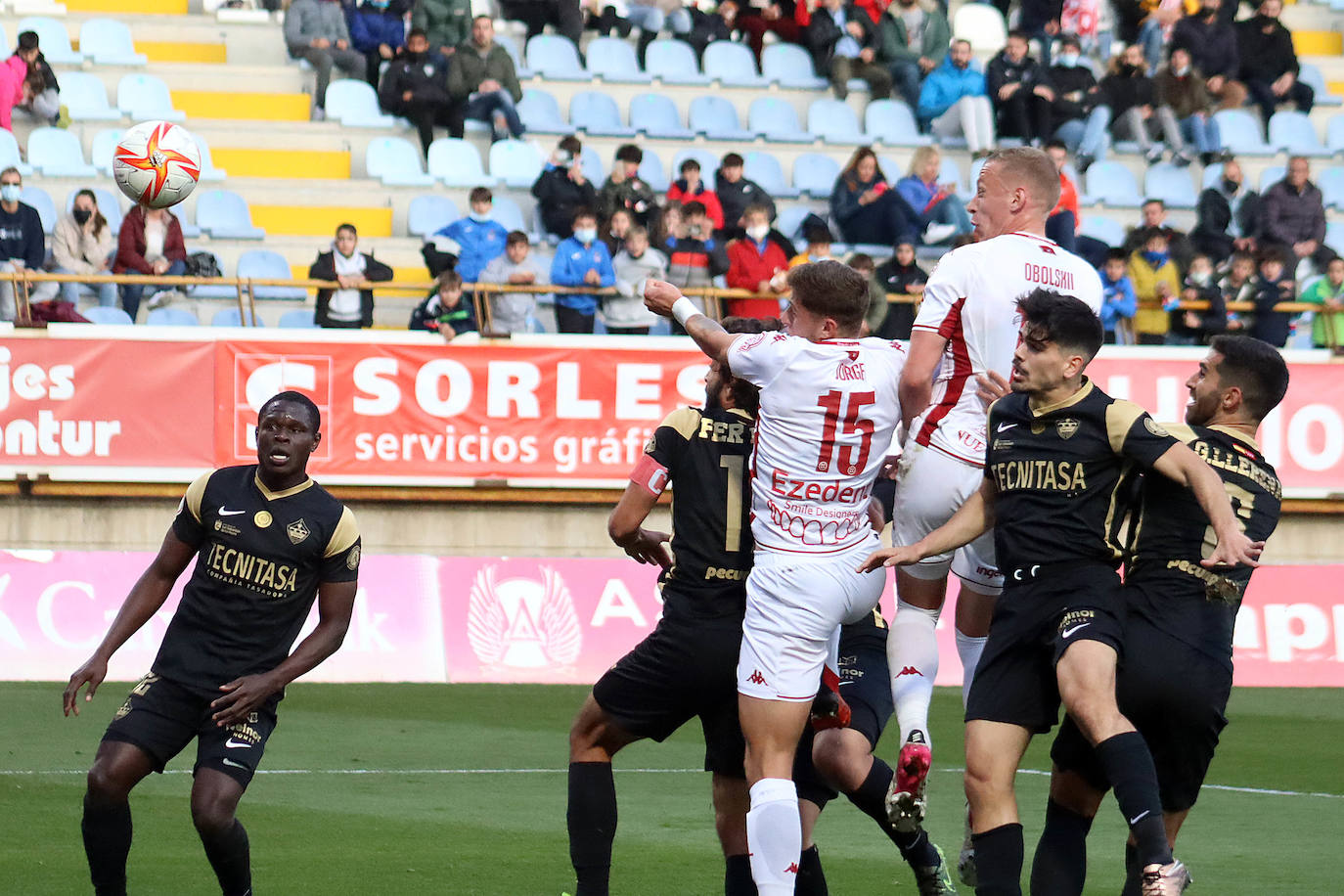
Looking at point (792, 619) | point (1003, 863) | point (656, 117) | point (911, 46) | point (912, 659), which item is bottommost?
point (1003, 863)

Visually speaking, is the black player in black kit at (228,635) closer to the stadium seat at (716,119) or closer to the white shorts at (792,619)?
the white shorts at (792,619)

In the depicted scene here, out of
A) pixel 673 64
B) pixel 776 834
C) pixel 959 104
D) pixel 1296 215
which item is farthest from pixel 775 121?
pixel 776 834

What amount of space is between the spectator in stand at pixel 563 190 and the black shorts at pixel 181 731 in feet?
38.8

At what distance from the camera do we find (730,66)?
2161 centimetres

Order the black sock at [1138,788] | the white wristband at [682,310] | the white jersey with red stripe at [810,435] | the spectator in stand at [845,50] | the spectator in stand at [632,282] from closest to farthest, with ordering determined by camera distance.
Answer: the black sock at [1138,788] → the white jersey with red stripe at [810,435] → the white wristband at [682,310] → the spectator in stand at [632,282] → the spectator in stand at [845,50]

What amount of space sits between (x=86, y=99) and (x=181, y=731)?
14220 millimetres

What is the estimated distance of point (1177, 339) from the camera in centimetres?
1812

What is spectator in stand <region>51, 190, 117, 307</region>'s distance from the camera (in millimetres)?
16719

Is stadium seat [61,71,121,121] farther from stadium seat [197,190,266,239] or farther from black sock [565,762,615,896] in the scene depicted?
black sock [565,762,615,896]

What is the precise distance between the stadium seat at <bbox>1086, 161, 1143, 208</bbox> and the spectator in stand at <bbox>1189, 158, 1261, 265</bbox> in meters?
0.83

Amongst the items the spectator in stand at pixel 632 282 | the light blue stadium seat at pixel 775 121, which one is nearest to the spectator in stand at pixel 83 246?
the spectator in stand at pixel 632 282

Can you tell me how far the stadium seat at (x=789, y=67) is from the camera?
71.2ft

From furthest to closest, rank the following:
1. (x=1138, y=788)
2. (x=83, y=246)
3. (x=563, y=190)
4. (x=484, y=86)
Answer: (x=484, y=86) < (x=563, y=190) < (x=83, y=246) < (x=1138, y=788)

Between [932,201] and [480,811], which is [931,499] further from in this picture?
[932,201]
